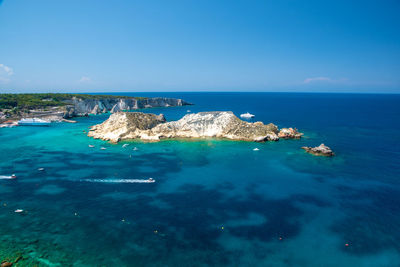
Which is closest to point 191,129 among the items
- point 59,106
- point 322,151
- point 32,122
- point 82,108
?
point 322,151

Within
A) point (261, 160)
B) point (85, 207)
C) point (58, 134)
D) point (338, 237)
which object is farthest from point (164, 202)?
point (58, 134)

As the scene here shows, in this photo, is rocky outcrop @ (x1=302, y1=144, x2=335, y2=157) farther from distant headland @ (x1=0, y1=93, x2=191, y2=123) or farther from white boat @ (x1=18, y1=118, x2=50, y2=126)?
distant headland @ (x1=0, y1=93, x2=191, y2=123)

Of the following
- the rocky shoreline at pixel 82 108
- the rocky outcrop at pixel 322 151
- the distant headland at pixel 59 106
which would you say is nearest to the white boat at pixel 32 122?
the rocky shoreline at pixel 82 108

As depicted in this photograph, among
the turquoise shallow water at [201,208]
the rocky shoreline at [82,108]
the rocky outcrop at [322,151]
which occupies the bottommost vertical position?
the turquoise shallow water at [201,208]

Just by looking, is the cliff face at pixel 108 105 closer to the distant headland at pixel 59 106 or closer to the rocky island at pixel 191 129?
the distant headland at pixel 59 106

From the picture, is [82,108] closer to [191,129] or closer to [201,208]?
[191,129]

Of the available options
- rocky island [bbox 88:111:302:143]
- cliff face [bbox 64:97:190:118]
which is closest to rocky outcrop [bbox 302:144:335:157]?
rocky island [bbox 88:111:302:143]

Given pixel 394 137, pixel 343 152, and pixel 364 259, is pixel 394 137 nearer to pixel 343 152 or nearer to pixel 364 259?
pixel 343 152
